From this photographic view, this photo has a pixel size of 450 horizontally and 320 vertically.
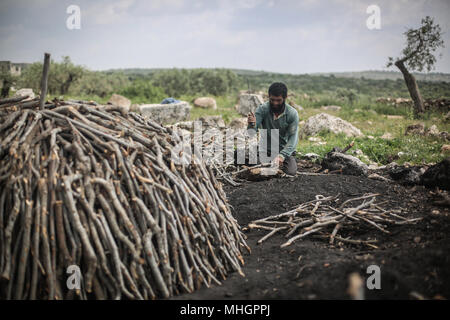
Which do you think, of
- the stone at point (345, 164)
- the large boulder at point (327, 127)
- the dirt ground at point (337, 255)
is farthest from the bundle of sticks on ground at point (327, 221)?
the large boulder at point (327, 127)

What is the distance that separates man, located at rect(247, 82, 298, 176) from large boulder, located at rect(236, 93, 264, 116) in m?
10.1

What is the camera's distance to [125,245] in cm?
265

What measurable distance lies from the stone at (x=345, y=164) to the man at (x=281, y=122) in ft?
2.80

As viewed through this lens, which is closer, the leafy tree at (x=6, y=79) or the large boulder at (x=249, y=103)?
the large boulder at (x=249, y=103)

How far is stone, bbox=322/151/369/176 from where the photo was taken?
6.62m

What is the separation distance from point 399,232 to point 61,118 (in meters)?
3.70

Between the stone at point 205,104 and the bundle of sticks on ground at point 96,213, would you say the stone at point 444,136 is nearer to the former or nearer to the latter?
the bundle of sticks on ground at point 96,213

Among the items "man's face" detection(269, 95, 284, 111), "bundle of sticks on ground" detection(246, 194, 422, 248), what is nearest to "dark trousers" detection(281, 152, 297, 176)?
"man's face" detection(269, 95, 284, 111)

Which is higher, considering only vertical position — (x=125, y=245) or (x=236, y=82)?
(x=236, y=82)

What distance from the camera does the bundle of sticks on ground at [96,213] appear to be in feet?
8.20

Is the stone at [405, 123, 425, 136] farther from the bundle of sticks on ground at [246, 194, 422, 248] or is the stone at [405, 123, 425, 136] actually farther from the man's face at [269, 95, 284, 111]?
the bundle of sticks on ground at [246, 194, 422, 248]

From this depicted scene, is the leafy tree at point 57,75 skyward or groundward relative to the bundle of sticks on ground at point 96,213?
skyward
